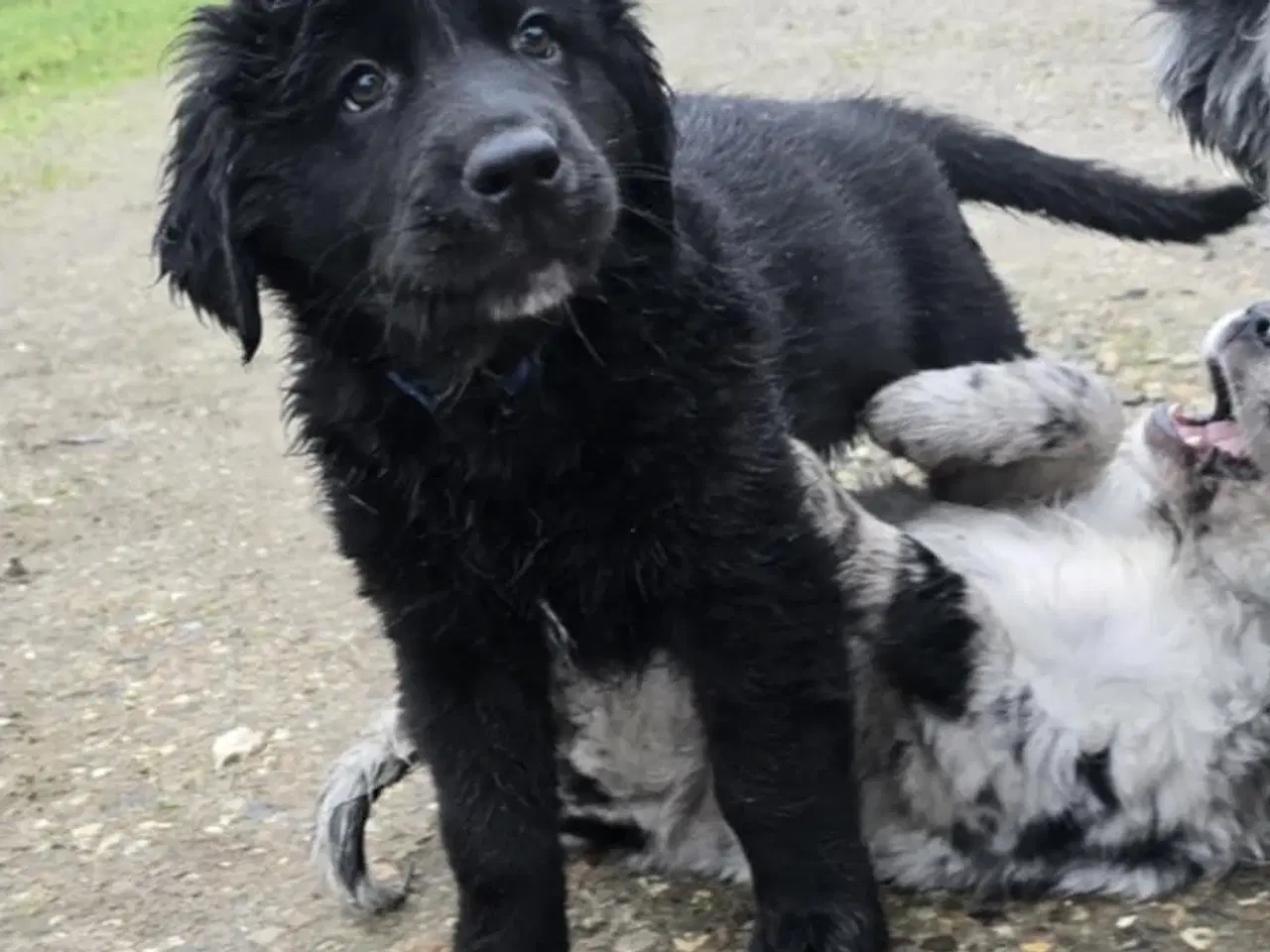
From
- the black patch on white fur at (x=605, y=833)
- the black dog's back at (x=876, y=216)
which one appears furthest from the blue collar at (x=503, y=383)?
the black patch on white fur at (x=605, y=833)

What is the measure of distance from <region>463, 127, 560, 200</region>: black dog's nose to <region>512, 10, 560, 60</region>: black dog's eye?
1.17 feet

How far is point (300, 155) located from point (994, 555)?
1.48 meters

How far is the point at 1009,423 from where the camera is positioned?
359 centimetres

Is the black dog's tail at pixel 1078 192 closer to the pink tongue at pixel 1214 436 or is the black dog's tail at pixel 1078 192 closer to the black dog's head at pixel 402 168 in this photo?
the pink tongue at pixel 1214 436

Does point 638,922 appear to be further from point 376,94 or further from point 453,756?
point 376,94

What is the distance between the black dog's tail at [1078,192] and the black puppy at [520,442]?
1.61 meters

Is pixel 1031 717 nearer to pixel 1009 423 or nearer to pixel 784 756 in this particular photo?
pixel 784 756

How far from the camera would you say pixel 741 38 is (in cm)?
1205

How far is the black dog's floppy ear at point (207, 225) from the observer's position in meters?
2.77

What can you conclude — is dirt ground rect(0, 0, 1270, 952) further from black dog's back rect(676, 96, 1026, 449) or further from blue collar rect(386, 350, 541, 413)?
blue collar rect(386, 350, 541, 413)

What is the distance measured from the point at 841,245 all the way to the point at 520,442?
1.32 meters

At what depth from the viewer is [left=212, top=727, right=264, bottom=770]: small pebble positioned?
3.81 m

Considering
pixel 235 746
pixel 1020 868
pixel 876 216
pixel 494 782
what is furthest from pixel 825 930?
pixel 876 216

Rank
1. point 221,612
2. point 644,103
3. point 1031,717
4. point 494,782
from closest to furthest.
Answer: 1. point 494,782
2. point 644,103
3. point 1031,717
4. point 221,612
